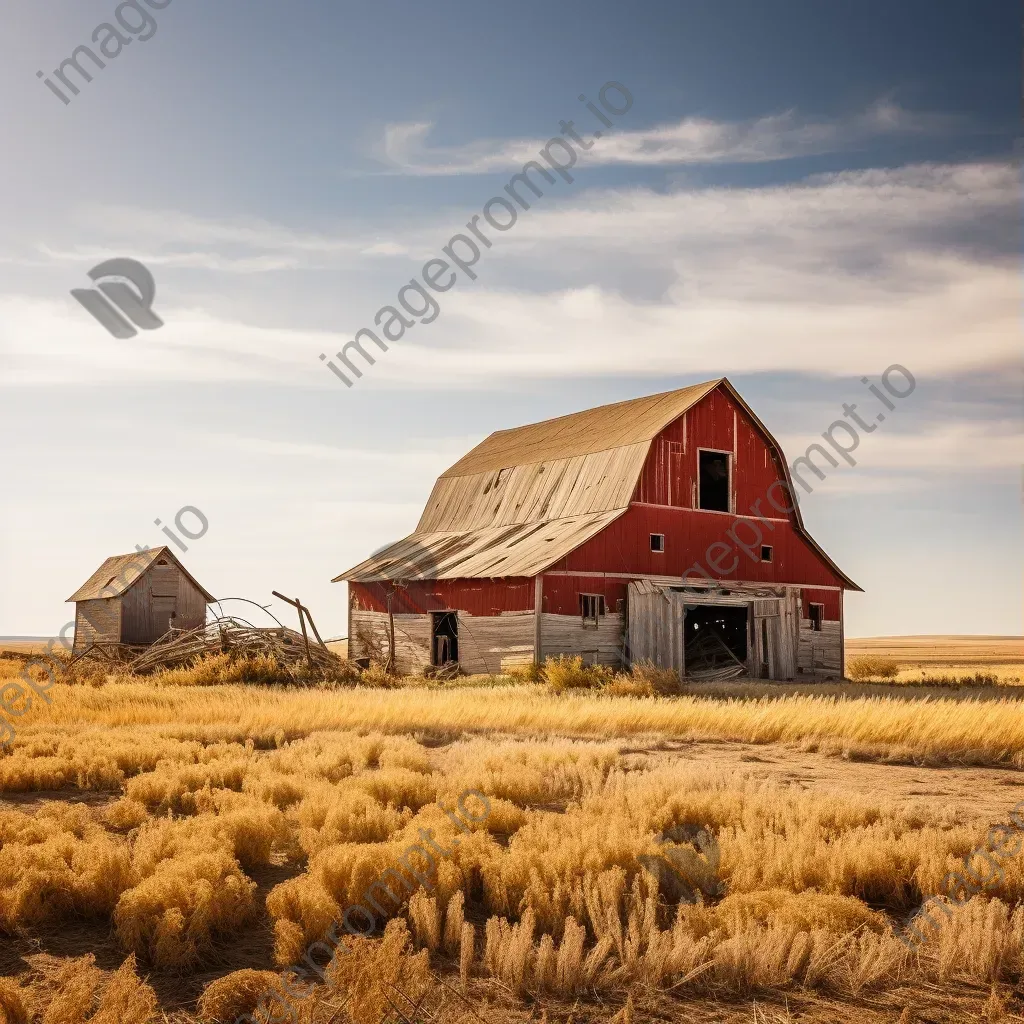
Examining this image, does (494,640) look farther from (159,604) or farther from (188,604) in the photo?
(159,604)

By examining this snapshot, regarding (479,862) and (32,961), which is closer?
(32,961)

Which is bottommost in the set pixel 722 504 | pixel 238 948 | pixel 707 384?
pixel 238 948

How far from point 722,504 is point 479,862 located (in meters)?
23.7

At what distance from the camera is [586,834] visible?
780 cm

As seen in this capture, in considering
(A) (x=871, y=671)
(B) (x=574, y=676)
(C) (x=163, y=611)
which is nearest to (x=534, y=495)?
(B) (x=574, y=676)

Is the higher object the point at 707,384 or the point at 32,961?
the point at 707,384

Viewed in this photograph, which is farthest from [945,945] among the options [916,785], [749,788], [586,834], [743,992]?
[916,785]

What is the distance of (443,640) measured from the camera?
1167 inches

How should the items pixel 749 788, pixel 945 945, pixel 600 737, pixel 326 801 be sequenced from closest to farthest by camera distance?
pixel 945 945 → pixel 326 801 → pixel 749 788 → pixel 600 737

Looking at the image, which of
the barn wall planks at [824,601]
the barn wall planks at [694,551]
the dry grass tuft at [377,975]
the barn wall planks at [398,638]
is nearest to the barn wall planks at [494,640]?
the barn wall planks at [694,551]

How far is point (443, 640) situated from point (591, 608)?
5.72 metres

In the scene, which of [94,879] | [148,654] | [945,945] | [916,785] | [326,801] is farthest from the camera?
[148,654]

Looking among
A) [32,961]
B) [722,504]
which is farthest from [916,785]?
[722,504]

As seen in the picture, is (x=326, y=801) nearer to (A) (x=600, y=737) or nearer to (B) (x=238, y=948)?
(B) (x=238, y=948)
